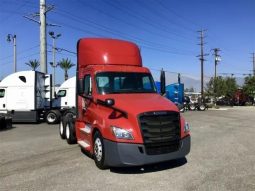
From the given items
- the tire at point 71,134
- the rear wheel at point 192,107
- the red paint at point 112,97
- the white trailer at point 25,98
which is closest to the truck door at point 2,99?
the white trailer at point 25,98

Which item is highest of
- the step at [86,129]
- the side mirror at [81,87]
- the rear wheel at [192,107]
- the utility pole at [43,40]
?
the utility pole at [43,40]

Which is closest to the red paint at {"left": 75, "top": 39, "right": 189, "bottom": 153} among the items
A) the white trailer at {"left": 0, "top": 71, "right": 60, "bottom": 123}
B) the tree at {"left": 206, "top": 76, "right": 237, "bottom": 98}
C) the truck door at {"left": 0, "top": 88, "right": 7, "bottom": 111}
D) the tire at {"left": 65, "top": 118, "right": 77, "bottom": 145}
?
the tire at {"left": 65, "top": 118, "right": 77, "bottom": 145}

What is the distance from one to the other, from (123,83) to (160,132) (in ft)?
7.27

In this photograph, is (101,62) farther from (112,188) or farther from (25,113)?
(25,113)

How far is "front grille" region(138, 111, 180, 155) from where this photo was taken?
27.7 ft

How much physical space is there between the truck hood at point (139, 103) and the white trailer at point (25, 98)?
48.4 feet

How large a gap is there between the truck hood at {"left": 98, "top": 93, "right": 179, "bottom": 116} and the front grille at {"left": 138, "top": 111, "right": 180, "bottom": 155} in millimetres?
166

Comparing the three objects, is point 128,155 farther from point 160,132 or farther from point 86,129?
point 86,129

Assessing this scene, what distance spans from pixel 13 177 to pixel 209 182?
4.32 meters

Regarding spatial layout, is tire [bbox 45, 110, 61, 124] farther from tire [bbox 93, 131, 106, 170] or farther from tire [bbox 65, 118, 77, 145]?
tire [bbox 93, 131, 106, 170]

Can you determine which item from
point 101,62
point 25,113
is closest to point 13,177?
point 101,62

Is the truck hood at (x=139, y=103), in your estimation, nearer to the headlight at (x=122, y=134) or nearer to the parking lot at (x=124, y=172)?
the headlight at (x=122, y=134)

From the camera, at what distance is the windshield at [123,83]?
10016 millimetres

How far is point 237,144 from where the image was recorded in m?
13.3
